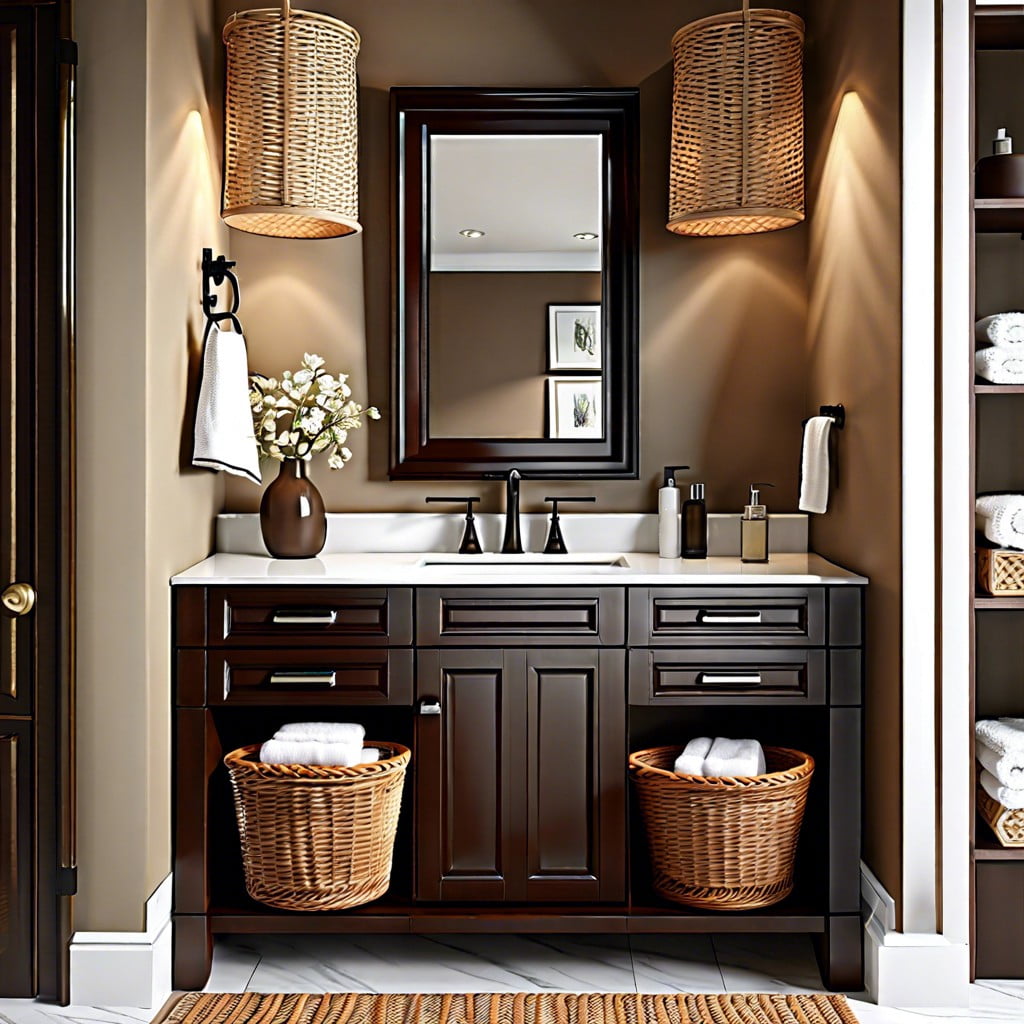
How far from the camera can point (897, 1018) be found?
2.36 metres

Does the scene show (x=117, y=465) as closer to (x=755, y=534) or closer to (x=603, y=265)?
(x=603, y=265)

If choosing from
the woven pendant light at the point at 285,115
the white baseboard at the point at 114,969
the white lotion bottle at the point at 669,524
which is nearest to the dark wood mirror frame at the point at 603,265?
the white lotion bottle at the point at 669,524

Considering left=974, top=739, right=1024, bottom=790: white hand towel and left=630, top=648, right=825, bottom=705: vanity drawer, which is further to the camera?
left=630, top=648, right=825, bottom=705: vanity drawer

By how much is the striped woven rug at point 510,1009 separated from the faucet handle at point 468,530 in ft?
3.57

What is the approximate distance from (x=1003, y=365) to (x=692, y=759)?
107 cm

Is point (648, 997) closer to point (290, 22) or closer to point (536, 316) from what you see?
point (536, 316)

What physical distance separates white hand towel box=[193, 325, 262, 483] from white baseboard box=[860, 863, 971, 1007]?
5.76 feet

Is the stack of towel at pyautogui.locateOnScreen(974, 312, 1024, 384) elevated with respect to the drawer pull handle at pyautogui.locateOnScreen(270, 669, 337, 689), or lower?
elevated

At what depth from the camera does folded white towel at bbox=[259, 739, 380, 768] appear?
97.5 inches

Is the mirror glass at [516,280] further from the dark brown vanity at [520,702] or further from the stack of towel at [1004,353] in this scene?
the stack of towel at [1004,353]

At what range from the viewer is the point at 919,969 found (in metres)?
2.40

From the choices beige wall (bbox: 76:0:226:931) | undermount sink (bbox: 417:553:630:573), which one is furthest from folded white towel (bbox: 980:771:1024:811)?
beige wall (bbox: 76:0:226:931)

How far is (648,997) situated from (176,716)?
1.17 meters

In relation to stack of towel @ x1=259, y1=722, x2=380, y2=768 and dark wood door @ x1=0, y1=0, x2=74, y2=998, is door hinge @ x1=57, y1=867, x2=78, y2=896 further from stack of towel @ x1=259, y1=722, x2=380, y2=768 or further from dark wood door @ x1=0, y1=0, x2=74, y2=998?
stack of towel @ x1=259, y1=722, x2=380, y2=768
